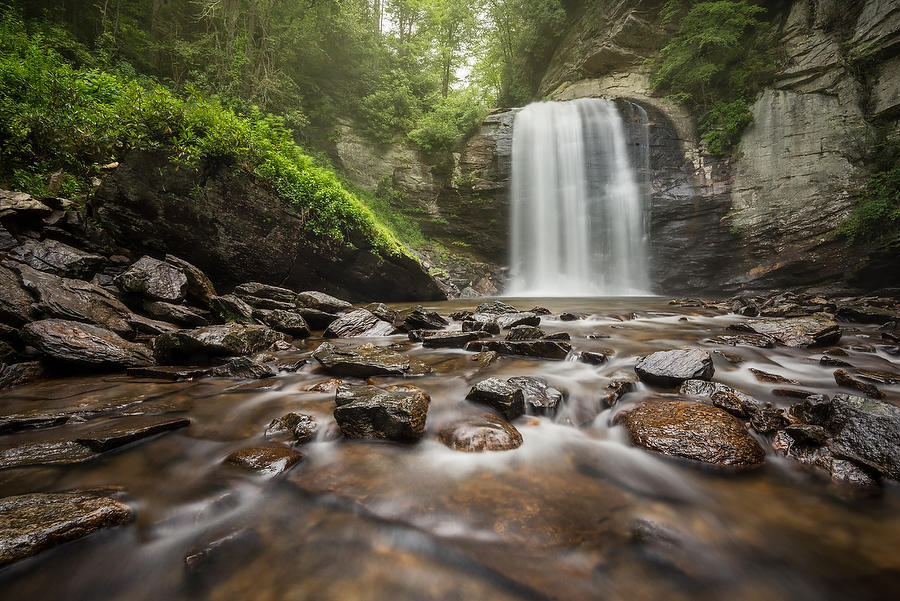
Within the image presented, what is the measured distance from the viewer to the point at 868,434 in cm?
223

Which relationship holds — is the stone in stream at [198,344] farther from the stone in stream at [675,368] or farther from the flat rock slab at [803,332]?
the flat rock slab at [803,332]

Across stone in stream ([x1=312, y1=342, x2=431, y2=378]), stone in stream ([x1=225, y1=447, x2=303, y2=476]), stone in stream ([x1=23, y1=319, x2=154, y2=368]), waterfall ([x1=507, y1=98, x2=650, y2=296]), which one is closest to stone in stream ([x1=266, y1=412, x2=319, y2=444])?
stone in stream ([x1=225, y1=447, x2=303, y2=476])

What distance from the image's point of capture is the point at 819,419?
256cm

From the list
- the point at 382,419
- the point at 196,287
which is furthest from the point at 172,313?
the point at 382,419

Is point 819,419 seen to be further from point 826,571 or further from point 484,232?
point 484,232

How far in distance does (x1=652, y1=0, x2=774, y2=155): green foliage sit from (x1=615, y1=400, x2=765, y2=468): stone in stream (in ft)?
54.9

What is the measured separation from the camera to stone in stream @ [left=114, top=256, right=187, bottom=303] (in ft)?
16.3

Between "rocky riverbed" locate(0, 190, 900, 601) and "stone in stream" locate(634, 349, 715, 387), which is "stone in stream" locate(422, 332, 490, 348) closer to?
"rocky riverbed" locate(0, 190, 900, 601)

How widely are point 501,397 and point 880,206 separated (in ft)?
49.1

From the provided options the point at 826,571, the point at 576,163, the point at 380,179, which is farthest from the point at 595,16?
the point at 826,571

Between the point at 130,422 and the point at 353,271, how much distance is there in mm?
6989

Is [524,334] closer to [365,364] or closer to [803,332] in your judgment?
[365,364]

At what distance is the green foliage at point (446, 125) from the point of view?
53.6 ft

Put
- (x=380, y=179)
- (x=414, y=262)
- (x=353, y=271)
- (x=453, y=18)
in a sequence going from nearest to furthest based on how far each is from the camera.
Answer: (x=353, y=271), (x=414, y=262), (x=380, y=179), (x=453, y=18)
